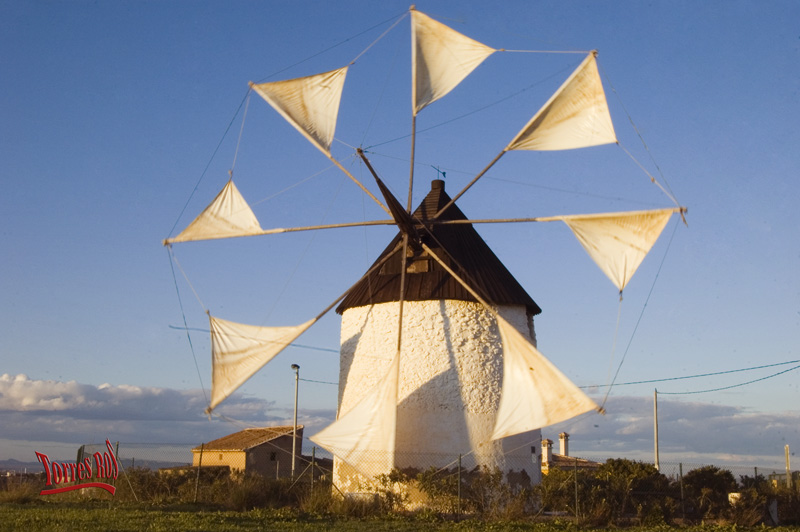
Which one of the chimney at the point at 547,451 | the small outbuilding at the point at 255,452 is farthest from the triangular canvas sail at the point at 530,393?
the chimney at the point at 547,451

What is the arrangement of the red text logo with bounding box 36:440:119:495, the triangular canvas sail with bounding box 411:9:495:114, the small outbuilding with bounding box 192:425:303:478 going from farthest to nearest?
the small outbuilding with bounding box 192:425:303:478 < the triangular canvas sail with bounding box 411:9:495:114 < the red text logo with bounding box 36:440:119:495

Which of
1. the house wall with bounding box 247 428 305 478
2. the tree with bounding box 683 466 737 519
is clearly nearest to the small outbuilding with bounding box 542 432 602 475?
the house wall with bounding box 247 428 305 478

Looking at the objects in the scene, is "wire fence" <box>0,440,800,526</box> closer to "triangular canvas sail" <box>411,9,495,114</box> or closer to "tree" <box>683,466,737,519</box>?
"tree" <box>683,466,737,519</box>

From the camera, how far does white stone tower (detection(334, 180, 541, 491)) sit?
18.3 m

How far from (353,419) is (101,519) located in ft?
18.3

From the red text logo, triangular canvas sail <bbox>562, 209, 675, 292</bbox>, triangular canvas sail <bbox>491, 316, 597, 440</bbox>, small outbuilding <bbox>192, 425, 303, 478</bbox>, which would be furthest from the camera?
small outbuilding <bbox>192, 425, 303, 478</bbox>

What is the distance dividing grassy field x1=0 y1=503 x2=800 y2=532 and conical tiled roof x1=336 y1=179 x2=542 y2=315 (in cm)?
561

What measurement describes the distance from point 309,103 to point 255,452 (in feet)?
81.0

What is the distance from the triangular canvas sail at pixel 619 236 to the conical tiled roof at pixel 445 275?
9.87 feet

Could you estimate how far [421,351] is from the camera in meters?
18.8

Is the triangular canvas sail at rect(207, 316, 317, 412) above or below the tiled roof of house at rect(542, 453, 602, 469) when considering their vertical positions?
above

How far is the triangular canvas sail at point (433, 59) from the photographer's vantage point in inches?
728

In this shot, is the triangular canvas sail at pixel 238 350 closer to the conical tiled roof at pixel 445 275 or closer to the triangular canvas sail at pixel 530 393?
the conical tiled roof at pixel 445 275

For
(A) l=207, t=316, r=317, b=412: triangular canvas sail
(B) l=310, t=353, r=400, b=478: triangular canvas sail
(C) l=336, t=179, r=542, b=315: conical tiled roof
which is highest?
(C) l=336, t=179, r=542, b=315: conical tiled roof
